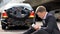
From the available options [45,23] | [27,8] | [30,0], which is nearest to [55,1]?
[30,0]

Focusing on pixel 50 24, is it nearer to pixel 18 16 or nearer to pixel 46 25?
pixel 46 25

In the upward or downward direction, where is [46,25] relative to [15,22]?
upward

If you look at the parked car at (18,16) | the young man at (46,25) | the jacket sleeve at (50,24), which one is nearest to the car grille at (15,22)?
the parked car at (18,16)

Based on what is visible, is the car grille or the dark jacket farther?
the car grille

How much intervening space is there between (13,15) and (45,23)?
701cm

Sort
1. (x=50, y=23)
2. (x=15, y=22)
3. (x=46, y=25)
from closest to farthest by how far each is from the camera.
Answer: (x=50, y=23), (x=46, y=25), (x=15, y=22)

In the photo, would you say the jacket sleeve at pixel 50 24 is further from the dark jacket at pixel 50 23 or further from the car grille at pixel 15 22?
the car grille at pixel 15 22

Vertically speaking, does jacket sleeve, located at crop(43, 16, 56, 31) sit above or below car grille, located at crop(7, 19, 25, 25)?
above

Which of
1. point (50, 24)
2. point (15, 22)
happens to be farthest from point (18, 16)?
point (50, 24)

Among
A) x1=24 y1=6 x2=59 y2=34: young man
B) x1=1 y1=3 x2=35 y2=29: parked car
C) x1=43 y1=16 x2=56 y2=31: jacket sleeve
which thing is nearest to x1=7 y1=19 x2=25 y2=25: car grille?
x1=1 y1=3 x2=35 y2=29: parked car

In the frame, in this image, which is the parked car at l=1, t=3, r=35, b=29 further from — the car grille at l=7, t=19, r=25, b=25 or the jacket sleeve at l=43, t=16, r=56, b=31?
the jacket sleeve at l=43, t=16, r=56, b=31

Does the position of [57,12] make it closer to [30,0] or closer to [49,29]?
[30,0]

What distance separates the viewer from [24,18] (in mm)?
12664

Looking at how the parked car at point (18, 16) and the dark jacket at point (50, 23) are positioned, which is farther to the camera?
the parked car at point (18, 16)
